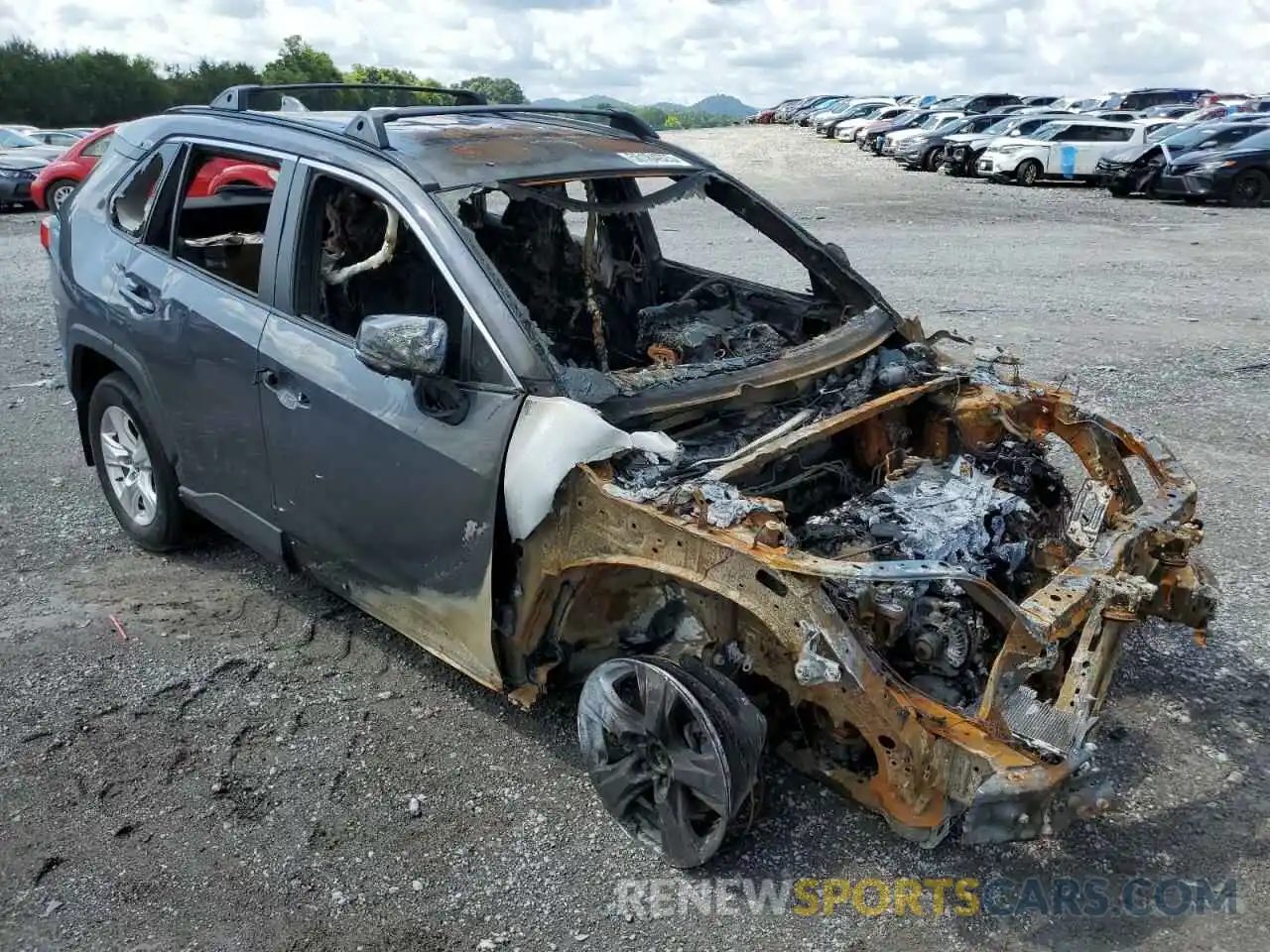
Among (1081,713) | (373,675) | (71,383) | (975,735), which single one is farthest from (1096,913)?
(71,383)

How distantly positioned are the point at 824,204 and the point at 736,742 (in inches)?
675

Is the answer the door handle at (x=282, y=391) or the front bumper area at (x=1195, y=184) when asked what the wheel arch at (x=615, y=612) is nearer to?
the door handle at (x=282, y=391)

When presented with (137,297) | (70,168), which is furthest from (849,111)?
(137,297)

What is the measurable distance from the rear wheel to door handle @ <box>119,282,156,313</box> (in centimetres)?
248

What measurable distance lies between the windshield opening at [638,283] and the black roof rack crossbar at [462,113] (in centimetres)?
39

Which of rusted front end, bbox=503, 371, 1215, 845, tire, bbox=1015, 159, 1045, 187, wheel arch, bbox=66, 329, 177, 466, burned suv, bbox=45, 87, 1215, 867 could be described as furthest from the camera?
tire, bbox=1015, 159, 1045, 187

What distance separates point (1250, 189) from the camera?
17812 millimetres

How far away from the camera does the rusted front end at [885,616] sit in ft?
8.55

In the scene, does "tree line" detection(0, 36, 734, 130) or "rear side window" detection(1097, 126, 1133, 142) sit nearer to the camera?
"rear side window" detection(1097, 126, 1133, 142)

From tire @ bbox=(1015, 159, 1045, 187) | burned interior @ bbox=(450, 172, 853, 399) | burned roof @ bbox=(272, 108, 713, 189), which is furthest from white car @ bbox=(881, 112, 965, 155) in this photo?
burned roof @ bbox=(272, 108, 713, 189)

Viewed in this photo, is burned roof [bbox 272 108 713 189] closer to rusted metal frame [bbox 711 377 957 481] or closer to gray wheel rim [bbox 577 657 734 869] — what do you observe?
rusted metal frame [bbox 711 377 957 481]

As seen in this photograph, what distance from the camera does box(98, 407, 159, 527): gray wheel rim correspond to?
4.71 m

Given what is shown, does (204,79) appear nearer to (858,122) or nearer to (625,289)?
(858,122)

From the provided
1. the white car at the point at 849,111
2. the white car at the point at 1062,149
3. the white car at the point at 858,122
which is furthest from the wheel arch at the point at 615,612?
the white car at the point at 849,111
